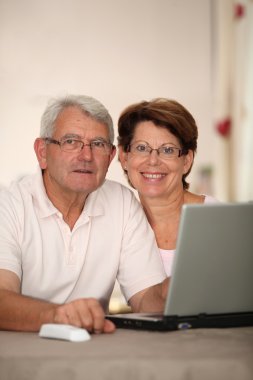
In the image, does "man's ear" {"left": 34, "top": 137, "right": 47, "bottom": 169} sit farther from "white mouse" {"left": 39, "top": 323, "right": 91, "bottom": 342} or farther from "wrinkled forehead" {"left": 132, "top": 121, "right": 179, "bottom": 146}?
"white mouse" {"left": 39, "top": 323, "right": 91, "bottom": 342}

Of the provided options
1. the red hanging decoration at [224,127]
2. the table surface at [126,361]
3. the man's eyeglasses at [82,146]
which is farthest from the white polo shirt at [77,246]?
the red hanging decoration at [224,127]

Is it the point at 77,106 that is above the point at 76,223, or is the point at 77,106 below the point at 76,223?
above

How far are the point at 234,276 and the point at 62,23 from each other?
4041 millimetres

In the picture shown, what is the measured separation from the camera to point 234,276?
158 centimetres

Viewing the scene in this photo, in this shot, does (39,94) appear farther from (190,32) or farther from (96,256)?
(96,256)

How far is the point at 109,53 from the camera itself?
5.19m

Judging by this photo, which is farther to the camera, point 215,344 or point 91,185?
point 91,185

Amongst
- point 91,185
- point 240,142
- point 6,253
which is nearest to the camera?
point 6,253

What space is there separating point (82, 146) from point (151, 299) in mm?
539

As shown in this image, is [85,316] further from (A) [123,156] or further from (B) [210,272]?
(A) [123,156]

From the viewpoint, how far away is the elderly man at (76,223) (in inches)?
83.8

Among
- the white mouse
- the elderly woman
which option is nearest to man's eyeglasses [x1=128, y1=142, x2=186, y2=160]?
the elderly woman

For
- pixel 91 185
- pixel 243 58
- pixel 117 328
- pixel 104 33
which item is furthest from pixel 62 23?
pixel 117 328

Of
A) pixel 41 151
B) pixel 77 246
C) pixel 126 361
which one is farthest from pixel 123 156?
pixel 126 361
